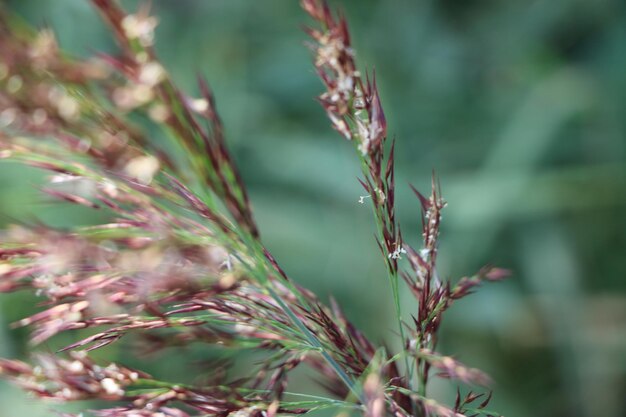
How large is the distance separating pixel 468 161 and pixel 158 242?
5.87ft

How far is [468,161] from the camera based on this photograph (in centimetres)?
207

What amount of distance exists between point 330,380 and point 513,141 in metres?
1.48

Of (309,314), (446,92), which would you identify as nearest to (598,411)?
(446,92)

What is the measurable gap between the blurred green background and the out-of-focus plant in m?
1.12

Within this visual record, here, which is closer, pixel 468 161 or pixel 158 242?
pixel 158 242

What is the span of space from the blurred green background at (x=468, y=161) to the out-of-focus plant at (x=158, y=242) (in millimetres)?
1125

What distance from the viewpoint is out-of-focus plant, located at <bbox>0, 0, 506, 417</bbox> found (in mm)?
377

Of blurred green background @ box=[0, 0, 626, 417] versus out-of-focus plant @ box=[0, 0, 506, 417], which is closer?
out-of-focus plant @ box=[0, 0, 506, 417]

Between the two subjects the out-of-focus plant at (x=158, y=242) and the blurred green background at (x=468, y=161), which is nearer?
the out-of-focus plant at (x=158, y=242)

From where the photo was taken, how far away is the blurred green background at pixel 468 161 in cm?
177

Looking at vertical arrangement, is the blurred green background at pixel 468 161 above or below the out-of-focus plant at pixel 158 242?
above

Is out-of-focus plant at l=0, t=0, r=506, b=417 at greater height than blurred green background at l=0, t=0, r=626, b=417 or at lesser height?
lesser

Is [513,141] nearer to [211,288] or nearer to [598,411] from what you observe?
[598,411]

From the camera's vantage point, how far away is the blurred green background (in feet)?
5.81
